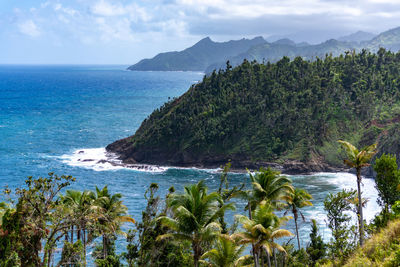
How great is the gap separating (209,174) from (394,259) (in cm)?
10481

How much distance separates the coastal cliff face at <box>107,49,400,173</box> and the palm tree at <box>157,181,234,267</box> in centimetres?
9383

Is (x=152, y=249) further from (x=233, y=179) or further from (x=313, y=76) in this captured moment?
(x=313, y=76)

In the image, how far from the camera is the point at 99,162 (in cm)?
13150

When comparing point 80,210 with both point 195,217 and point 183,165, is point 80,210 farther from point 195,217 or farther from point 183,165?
point 183,165

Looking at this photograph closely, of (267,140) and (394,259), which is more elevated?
(394,259)

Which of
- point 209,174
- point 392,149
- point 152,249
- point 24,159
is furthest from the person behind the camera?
point 24,159

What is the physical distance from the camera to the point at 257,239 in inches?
1109

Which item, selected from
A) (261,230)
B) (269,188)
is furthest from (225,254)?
(269,188)

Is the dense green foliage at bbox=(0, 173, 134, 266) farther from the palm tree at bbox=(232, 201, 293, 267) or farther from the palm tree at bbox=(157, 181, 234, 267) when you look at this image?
the palm tree at bbox=(232, 201, 293, 267)

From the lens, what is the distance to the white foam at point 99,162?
12738cm

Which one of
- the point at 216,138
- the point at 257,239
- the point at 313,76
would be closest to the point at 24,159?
the point at 216,138

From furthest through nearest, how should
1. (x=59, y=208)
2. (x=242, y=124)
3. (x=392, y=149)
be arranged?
(x=242, y=124), (x=392, y=149), (x=59, y=208)

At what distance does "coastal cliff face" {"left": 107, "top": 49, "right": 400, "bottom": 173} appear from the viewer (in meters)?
130

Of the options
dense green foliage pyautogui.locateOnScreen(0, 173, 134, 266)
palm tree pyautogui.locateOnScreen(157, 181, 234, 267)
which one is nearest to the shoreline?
palm tree pyautogui.locateOnScreen(157, 181, 234, 267)
